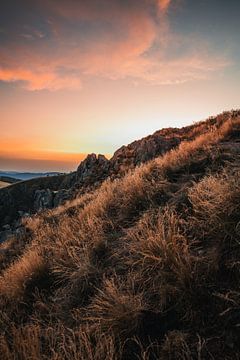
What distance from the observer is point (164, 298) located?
3994mm

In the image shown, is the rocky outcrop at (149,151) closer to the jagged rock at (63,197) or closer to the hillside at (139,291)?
the jagged rock at (63,197)

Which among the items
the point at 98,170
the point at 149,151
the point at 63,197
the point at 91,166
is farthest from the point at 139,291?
the point at 91,166

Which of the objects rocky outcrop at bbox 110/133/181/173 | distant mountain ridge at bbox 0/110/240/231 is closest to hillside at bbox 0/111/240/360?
distant mountain ridge at bbox 0/110/240/231

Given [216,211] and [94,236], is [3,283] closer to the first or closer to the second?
[94,236]

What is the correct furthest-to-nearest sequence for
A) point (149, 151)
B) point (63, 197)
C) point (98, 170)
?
point (63, 197) < point (98, 170) < point (149, 151)

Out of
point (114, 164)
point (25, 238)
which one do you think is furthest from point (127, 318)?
point (114, 164)

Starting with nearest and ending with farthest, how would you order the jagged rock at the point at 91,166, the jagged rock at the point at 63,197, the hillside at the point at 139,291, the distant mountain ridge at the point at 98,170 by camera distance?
the hillside at the point at 139,291 → the distant mountain ridge at the point at 98,170 → the jagged rock at the point at 63,197 → the jagged rock at the point at 91,166

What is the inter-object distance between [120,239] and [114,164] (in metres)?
19.7

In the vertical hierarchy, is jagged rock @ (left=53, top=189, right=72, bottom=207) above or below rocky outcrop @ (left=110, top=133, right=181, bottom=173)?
below

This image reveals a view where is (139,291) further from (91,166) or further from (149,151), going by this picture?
(91,166)

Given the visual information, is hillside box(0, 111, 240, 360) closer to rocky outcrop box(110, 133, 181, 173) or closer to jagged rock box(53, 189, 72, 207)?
rocky outcrop box(110, 133, 181, 173)

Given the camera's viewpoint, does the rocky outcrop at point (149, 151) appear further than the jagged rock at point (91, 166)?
No

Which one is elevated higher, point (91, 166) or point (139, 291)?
point (91, 166)

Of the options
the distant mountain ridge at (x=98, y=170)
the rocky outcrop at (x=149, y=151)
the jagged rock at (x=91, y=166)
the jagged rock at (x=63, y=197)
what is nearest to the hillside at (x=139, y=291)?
the distant mountain ridge at (x=98, y=170)
